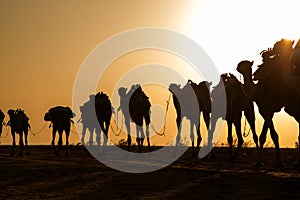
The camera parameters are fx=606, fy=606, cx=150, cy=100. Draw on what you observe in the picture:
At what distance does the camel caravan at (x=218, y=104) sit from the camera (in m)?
16.6

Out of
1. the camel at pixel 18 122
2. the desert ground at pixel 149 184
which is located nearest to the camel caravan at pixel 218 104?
the camel at pixel 18 122

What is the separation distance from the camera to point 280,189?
11.8 m

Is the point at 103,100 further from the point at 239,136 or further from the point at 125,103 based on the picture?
the point at 239,136

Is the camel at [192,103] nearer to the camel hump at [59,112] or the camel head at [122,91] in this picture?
the camel head at [122,91]

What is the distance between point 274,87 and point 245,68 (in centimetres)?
255

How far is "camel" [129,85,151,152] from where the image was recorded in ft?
99.2

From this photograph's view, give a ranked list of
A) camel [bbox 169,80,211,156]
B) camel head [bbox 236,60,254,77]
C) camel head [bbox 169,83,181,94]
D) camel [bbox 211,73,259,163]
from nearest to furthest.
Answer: camel head [bbox 236,60,254,77] → camel [bbox 211,73,259,163] → camel [bbox 169,80,211,156] → camel head [bbox 169,83,181,94]

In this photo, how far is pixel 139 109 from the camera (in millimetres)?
30266

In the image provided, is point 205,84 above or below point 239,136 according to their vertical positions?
above

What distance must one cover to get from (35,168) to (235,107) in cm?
722

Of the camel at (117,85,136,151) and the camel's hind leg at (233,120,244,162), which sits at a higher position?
the camel at (117,85,136,151)

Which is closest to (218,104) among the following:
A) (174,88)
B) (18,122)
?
(174,88)

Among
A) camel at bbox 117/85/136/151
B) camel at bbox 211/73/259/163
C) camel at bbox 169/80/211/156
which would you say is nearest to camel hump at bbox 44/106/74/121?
camel at bbox 117/85/136/151

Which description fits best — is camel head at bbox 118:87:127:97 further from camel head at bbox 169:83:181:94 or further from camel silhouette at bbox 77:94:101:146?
camel head at bbox 169:83:181:94
